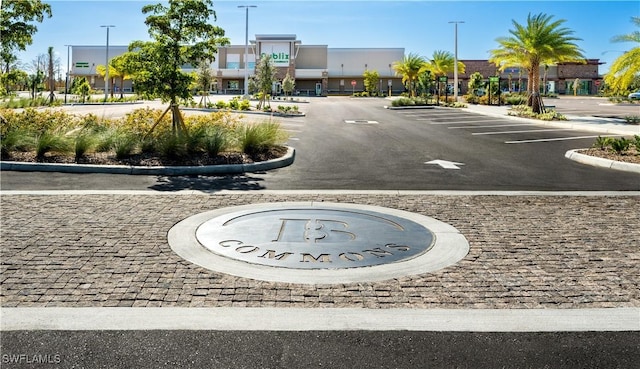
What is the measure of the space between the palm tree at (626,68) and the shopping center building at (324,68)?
211 ft

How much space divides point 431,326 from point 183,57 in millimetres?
11486

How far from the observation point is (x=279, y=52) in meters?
84.6

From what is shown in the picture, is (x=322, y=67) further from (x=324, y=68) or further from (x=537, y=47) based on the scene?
(x=537, y=47)

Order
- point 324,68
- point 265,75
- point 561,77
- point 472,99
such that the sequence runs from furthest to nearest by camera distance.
→ point 324,68 → point 561,77 → point 472,99 → point 265,75

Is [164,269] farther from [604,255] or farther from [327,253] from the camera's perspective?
[604,255]

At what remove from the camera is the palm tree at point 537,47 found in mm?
32719

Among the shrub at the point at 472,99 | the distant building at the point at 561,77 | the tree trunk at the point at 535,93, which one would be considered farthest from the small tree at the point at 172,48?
the distant building at the point at 561,77

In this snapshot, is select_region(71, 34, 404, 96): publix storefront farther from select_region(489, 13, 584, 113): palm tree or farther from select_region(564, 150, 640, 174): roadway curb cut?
select_region(564, 150, 640, 174): roadway curb cut

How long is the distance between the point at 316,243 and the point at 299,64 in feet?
279

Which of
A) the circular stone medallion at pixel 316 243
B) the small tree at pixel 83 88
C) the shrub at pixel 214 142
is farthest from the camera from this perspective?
the small tree at pixel 83 88

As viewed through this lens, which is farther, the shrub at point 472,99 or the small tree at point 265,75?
the shrub at point 472,99

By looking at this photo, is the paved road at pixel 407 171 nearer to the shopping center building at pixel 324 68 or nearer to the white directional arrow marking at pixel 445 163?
the white directional arrow marking at pixel 445 163

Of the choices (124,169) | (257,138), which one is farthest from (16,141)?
(257,138)

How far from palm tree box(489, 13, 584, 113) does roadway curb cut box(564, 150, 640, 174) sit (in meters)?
18.4
